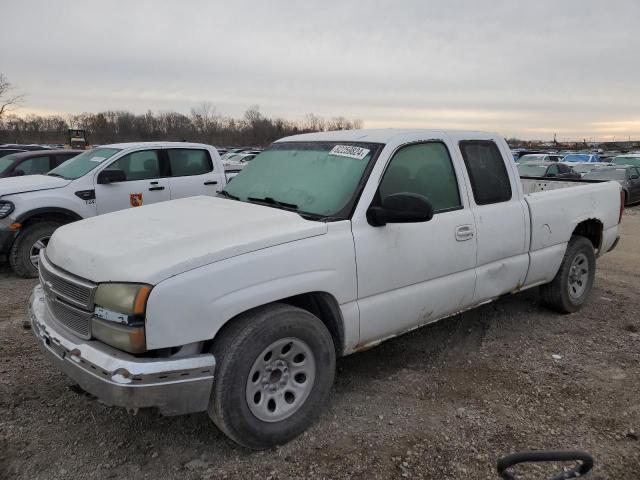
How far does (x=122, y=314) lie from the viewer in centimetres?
255

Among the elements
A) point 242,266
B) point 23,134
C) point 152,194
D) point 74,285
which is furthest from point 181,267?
point 23,134

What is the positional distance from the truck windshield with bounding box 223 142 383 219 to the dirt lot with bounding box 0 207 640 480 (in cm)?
140

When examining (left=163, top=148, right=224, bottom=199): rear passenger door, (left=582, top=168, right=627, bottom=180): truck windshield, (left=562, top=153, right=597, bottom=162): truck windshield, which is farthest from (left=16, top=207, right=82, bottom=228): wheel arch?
(left=562, top=153, right=597, bottom=162): truck windshield

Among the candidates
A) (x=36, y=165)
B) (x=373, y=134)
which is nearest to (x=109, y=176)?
(x=36, y=165)

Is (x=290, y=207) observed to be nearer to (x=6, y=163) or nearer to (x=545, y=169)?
(x=6, y=163)

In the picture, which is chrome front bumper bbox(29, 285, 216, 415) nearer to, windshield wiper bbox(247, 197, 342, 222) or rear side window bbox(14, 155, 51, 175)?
windshield wiper bbox(247, 197, 342, 222)

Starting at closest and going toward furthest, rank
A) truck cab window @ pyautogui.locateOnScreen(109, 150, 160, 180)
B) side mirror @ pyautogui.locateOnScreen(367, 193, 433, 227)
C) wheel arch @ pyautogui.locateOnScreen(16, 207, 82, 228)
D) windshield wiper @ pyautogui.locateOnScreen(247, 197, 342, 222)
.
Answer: side mirror @ pyautogui.locateOnScreen(367, 193, 433, 227) < windshield wiper @ pyautogui.locateOnScreen(247, 197, 342, 222) < wheel arch @ pyautogui.locateOnScreen(16, 207, 82, 228) < truck cab window @ pyautogui.locateOnScreen(109, 150, 160, 180)

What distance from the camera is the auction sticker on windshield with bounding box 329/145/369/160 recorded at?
11.8ft

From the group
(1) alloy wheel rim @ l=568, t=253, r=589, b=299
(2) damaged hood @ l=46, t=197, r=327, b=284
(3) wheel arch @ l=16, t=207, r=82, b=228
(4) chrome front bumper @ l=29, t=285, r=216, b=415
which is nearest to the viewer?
(4) chrome front bumper @ l=29, t=285, r=216, b=415

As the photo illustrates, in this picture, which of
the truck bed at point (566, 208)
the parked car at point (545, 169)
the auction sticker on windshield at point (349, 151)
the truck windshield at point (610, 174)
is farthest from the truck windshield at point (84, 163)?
the truck windshield at point (610, 174)

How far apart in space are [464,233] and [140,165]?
5.58 m

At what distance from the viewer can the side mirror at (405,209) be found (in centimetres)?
313

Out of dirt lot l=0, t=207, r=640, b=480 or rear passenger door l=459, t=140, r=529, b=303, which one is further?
rear passenger door l=459, t=140, r=529, b=303

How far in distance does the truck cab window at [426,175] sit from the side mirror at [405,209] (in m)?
0.31
